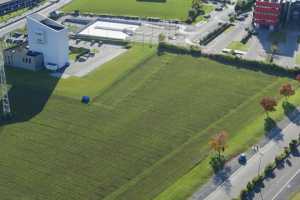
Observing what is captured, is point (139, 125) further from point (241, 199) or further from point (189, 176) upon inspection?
point (241, 199)

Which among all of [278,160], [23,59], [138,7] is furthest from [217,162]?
[138,7]

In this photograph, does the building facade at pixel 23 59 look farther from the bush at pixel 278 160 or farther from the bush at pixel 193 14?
the bush at pixel 278 160

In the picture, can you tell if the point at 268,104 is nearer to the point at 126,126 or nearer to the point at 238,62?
the point at 238,62

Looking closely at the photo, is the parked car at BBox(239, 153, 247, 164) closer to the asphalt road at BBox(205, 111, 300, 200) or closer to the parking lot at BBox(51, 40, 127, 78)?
the asphalt road at BBox(205, 111, 300, 200)

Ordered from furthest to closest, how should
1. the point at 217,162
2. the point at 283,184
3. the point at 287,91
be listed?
1. the point at 287,91
2. the point at 217,162
3. the point at 283,184

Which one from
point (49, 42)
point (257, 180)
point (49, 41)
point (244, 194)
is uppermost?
point (49, 41)
